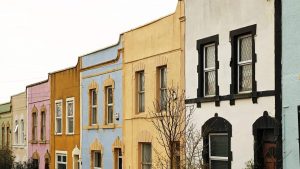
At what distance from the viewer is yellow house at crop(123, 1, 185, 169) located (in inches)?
853

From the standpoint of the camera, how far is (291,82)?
15797 mm

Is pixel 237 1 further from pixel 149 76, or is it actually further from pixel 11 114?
pixel 11 114

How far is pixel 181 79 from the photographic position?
69.7ft

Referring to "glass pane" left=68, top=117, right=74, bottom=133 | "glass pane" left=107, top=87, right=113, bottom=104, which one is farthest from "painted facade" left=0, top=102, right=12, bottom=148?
"glass pane" left=107, top=87, right=113, bottom=104

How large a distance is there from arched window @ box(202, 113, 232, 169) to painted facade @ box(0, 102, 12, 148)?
26076mm

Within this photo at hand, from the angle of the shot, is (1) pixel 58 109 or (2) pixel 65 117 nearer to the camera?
(2) pixel 65 117

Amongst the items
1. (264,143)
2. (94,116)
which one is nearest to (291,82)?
(264,143)

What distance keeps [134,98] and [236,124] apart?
7.40 metres

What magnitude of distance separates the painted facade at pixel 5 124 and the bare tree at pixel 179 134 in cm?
2418

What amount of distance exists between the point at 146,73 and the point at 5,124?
23.9 metres

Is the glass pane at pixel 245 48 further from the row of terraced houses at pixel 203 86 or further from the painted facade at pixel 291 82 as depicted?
the painted facade at pixel 291 82

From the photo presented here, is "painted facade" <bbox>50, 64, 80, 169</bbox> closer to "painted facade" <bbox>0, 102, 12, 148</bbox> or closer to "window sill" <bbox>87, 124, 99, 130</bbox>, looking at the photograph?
"window sill" <bbox>87, 124, 99, 130</bbox>

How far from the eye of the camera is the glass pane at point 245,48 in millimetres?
17672

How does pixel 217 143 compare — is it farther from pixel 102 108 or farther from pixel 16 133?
pixel 16 133
